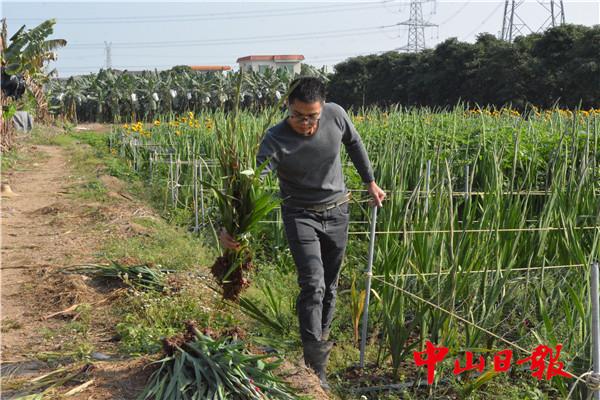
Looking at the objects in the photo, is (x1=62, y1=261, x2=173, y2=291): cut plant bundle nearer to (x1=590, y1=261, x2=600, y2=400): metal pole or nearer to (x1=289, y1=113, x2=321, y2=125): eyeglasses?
(x1=289, y1=113, x2=321, y2=125): eyeglasses

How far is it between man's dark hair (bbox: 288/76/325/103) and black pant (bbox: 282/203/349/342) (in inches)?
21.2

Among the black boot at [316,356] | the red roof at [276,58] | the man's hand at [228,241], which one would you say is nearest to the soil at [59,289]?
the black boot at [316,356]

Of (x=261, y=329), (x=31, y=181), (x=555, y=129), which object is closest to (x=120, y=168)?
(x=31, y=181)

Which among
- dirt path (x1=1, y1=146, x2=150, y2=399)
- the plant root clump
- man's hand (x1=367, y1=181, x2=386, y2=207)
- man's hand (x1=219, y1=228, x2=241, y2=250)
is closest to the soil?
dirt path (x1=1, y1=146, x2=150, y2=399)

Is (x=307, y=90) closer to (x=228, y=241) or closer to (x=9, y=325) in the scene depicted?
(x=228, y=241)

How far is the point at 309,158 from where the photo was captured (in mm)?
2938

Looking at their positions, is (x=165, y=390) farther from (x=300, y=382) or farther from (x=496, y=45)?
(x=496, y=45)

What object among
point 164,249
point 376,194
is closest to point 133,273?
point 164,249

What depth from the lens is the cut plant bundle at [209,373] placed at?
7.25 ft

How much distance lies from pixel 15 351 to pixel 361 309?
1.65 m

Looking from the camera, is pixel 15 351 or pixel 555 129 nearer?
pixel 15 351

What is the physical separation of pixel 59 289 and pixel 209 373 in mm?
1881

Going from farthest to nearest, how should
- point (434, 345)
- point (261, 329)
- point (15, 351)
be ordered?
point (261, 329) → point (15, 351) → point (434, 345)

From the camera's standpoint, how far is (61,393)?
2377mm
